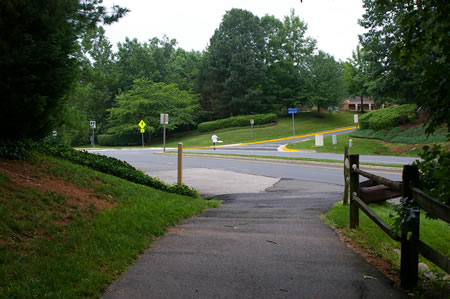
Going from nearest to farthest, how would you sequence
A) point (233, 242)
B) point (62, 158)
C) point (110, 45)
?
point (233, 242) < point (62, 158) < point (110, 45)

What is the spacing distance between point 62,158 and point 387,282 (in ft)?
25.4

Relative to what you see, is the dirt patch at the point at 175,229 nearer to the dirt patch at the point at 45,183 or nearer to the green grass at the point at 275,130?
the dirt patch at the point at 45,183

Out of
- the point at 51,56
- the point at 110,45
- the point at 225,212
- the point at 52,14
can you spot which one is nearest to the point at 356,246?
the point at 225,212

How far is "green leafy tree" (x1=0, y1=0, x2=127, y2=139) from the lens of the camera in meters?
6.39

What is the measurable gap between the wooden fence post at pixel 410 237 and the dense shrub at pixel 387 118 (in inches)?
1135

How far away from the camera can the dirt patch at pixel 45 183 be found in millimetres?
6148

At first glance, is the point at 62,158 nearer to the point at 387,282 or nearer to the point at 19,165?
the point at 19,165

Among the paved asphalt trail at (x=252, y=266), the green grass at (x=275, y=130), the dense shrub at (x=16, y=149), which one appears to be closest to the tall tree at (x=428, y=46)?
the paved asphalt trail at (x=252, y=266)

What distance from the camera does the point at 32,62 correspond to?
651cm

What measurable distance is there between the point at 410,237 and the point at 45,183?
563cm

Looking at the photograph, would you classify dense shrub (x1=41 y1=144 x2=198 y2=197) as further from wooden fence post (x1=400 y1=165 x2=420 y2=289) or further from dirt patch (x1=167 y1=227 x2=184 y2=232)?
wooden fence post (x1=400 y1=165 x2=420 y2=289)

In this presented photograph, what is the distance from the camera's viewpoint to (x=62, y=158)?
29.8ft

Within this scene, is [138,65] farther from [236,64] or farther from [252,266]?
[252,266]

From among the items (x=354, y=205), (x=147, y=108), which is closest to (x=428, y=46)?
(x=354, y=205)
